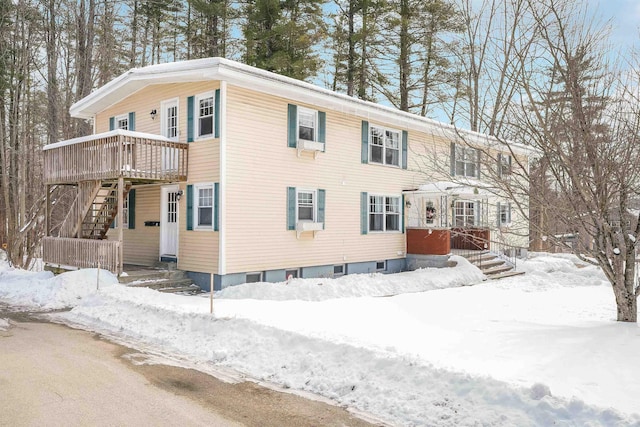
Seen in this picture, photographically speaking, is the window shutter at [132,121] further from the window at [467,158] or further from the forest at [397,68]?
the window at [467,158]

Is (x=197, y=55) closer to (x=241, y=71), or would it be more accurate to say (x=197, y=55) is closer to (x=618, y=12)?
(x=241, y=71)

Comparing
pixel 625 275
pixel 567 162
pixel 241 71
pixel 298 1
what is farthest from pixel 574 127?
pixel 298 1

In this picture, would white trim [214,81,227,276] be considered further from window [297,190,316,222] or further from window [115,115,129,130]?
window [115,115,129,130]

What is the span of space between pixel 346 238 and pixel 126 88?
8791mm

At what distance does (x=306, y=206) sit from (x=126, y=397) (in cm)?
1063

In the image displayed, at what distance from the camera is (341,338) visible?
7.57 m

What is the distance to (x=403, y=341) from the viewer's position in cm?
782

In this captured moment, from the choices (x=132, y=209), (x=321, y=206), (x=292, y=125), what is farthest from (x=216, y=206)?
(x=132, y=209)

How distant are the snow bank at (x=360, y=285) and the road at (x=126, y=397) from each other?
17.6ft

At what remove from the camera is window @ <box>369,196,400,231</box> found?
1836 cm

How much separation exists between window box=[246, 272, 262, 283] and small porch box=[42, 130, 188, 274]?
3387 millimetres

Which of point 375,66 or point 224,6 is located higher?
point 224,6

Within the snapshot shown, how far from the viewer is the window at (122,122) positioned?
1744 centimetres

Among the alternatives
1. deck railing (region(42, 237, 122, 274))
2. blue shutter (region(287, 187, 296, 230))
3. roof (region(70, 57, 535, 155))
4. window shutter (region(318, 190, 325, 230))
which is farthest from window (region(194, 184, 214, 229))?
window shutter (region(318, 190, 325, 230))
